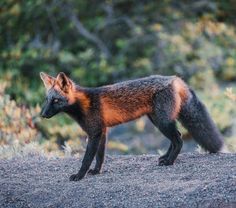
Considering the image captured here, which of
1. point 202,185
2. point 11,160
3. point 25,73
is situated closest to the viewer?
point 202,185

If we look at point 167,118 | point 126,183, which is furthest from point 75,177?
point 167,118

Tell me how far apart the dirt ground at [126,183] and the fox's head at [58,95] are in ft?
2.23

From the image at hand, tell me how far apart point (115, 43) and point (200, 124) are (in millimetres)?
9798

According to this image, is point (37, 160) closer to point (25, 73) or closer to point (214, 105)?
point (214, 105)

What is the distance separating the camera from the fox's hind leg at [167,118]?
799cm

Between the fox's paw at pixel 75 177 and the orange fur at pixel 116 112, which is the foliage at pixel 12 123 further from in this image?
the fox's paw at pixel 75 177

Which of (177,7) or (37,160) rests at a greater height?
(37,160)

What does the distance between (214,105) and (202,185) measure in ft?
23.9

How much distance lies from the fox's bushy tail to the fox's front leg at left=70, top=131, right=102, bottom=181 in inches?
43.5

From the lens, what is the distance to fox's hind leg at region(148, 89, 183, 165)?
7988 mm

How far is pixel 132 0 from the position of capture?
740 inches

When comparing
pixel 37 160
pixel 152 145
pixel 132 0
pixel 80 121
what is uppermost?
pixel 80 121

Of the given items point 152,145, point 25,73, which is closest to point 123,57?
point 25,73

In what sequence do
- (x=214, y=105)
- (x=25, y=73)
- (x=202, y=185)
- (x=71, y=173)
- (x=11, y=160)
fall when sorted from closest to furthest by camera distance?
(x=202, y=185) → (x=71, y=173) → (x=11, y=160) → (x=214, y=105) → (x=25, y=73)
